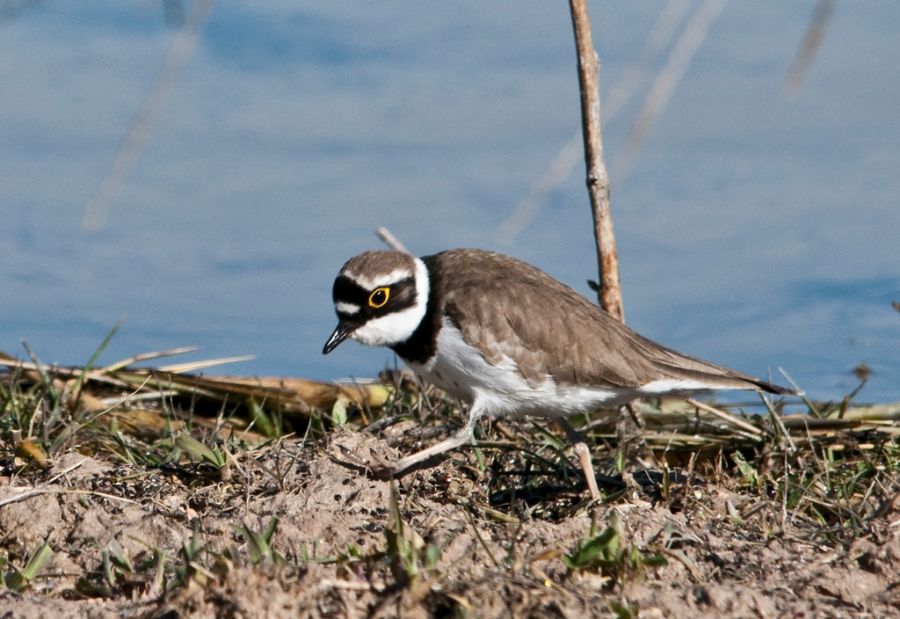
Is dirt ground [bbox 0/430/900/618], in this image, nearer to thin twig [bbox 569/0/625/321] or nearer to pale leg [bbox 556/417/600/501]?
pale leg [bbox 556/417/600/501]

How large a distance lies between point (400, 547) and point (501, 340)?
6.65 feet

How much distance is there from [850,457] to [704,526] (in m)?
1.77

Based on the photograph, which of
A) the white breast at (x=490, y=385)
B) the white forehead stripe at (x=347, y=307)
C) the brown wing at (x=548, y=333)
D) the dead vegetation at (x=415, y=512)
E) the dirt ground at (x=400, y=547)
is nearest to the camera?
the dirt ground at (x=400, y=547)

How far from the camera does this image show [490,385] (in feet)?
19.6

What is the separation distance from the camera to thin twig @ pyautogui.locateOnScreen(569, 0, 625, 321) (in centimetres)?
696

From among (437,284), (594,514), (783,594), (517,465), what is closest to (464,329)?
(437,284)

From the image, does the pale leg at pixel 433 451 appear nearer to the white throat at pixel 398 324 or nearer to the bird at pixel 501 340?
the bird at pixel 501 340

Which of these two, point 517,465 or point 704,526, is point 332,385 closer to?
point 517,465

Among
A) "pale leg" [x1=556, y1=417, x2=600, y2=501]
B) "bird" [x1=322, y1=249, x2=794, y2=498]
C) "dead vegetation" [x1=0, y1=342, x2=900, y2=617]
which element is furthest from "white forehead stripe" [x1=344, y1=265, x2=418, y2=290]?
"pale leg" [x1=556, y1=417, x2=600, y2=501]

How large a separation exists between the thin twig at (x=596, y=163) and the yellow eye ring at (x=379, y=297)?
1504 millimetres

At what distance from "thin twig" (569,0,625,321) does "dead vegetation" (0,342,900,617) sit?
84 centimetres

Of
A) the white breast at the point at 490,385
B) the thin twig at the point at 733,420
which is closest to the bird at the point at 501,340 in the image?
the white breast at the point at 490,385

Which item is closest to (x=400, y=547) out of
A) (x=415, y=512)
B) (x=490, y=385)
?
(x=415, y=512)

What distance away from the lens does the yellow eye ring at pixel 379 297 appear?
6.30 m
